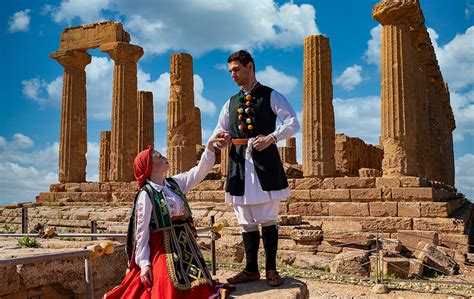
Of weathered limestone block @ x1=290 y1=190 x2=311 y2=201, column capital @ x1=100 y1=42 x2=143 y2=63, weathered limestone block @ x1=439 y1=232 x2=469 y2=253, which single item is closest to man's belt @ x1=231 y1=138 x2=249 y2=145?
weathered limestone block @ x1=439 y1=232 x2=469 y2=253

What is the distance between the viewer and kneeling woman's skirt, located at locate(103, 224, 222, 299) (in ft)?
12.6

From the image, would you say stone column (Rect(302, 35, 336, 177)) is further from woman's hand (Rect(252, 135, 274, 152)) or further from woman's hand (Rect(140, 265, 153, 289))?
woman's hand (Rect(140, 265, 153, 289))

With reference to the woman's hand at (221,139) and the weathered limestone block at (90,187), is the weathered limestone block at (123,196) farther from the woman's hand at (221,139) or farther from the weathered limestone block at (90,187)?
the woman's hand at (221,139)

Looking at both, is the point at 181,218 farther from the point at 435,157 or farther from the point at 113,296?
the point at 435,157

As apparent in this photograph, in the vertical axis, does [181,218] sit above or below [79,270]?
above

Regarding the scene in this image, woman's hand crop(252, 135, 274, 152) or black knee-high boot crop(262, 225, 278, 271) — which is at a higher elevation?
woman's hand crop(252, 135, 274, 152)

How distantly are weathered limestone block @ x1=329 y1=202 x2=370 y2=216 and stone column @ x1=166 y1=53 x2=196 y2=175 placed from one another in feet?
23.7

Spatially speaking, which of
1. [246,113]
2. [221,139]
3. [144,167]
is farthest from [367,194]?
[144,167]

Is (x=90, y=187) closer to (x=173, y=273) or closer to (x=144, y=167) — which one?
(x=144, y=167)

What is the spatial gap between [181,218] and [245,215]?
2.33ft

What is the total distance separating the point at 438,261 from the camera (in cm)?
993

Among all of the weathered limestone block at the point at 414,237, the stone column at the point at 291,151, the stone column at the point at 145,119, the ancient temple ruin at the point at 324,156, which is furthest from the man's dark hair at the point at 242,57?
the stone column at the point at 291,151

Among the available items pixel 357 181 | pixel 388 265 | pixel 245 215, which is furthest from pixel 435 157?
pixel 245 215

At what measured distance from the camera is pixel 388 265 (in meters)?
9.35
